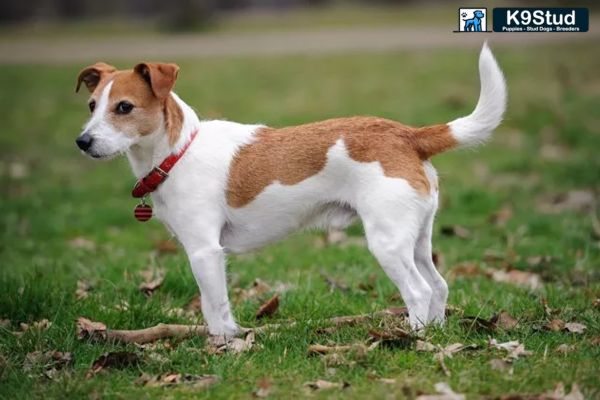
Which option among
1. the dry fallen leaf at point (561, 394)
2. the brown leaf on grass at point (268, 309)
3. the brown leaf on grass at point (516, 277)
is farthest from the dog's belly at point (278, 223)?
the brown leaf on grass at point (516, 277)

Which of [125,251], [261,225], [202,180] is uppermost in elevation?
[202,180]

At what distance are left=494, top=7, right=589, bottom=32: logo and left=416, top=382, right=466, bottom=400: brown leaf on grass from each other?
13.1 ft

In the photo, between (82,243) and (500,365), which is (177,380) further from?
(82,243)

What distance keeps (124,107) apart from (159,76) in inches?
10.2

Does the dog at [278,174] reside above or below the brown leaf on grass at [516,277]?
above

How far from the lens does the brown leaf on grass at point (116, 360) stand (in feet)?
13.9

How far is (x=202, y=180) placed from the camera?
184 inches

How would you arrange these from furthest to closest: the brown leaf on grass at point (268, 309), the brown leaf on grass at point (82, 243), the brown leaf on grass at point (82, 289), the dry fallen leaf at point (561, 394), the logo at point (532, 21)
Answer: the brown leaf on grass at point (82, 243), the logo at point (532, 21), the brown leaf on grass at point (82, 289), the brown leaf on grass at point (268, 309), the dry fallen leaf at point (561, 394)

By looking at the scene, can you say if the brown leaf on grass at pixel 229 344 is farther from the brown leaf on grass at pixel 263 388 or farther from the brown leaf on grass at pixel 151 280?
the brown leaf on grass at pixel 151 280

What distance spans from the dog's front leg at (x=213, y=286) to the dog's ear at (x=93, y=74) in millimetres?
1233

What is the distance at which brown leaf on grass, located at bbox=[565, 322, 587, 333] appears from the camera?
4.45 m

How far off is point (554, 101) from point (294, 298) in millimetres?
8423

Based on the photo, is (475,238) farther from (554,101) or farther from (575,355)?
(554,101)

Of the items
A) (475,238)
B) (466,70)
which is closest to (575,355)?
(475,238)
